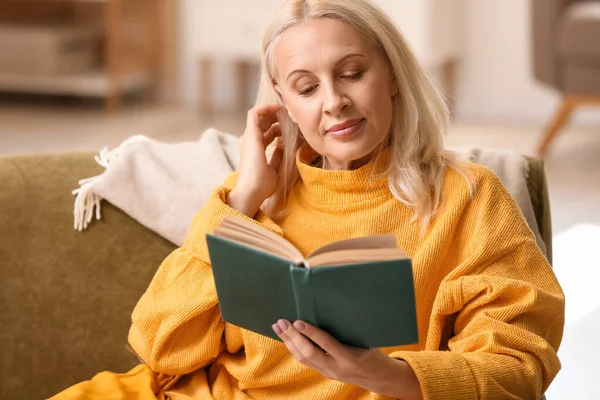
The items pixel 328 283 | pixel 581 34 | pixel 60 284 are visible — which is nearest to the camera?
pixel 328 283

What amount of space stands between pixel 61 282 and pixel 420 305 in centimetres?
62

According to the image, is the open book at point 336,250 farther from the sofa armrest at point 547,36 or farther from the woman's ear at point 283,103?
the sofa armrest at point 547,36

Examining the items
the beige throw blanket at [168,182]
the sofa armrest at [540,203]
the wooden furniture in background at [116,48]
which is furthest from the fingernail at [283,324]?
the wooden furniture in background at [116,48]

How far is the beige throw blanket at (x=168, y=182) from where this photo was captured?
174 centimetres

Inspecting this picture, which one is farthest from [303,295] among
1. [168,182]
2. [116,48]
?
[116,48]

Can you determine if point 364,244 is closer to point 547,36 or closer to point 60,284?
point 60,284

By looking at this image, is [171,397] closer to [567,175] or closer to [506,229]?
[506,229]

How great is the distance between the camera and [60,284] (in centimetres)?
173

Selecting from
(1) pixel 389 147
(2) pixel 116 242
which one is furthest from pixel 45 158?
(1) pixel 389 147

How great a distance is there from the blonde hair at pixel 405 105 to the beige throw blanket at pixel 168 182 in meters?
0.25

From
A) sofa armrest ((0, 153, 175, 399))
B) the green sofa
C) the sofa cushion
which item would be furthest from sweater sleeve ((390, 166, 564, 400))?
the sofa cushion

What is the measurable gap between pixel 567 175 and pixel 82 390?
2984 mm

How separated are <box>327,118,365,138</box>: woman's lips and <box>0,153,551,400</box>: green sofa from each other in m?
0.45

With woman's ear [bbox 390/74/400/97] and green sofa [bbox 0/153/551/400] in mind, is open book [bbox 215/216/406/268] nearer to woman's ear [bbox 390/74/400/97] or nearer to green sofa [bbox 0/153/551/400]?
woman's ear [bbox 390/74/400/97]
